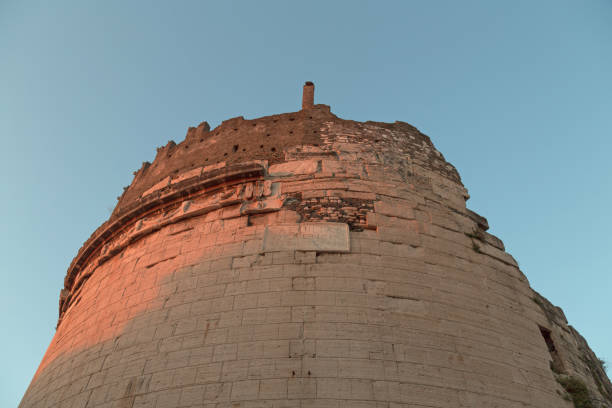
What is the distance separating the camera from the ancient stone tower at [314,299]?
504 centimetres

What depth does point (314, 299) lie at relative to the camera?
562 cm

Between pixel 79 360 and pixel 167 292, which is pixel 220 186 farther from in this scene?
A: pixel 79 360

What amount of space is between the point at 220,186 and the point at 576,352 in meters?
6.49

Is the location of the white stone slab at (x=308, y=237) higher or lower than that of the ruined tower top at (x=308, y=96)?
lower

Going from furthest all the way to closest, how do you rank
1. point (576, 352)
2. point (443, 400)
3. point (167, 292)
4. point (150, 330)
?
1. point (576, 352)
2. point (167, 292)
3. point (150, 330)
4. point (443, 400)

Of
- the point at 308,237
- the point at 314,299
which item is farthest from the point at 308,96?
the point at 314,299

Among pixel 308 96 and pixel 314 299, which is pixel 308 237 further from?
pixel 308 96

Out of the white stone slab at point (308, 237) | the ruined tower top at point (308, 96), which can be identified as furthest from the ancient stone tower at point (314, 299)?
the ruined tower top at point (308, 96)

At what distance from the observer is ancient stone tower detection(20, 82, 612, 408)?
5.04 m

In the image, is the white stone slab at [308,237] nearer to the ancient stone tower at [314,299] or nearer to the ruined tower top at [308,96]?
the ancient stone tower at [314,299]

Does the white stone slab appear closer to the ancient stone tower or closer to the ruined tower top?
the ancient stone tower

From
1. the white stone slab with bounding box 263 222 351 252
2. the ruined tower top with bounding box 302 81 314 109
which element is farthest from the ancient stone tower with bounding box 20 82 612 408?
the ruined tower top with bounding box 302 81 314 109

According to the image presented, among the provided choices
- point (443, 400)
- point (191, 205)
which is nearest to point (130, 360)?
point (191, 205)

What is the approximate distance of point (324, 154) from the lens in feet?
26.4
